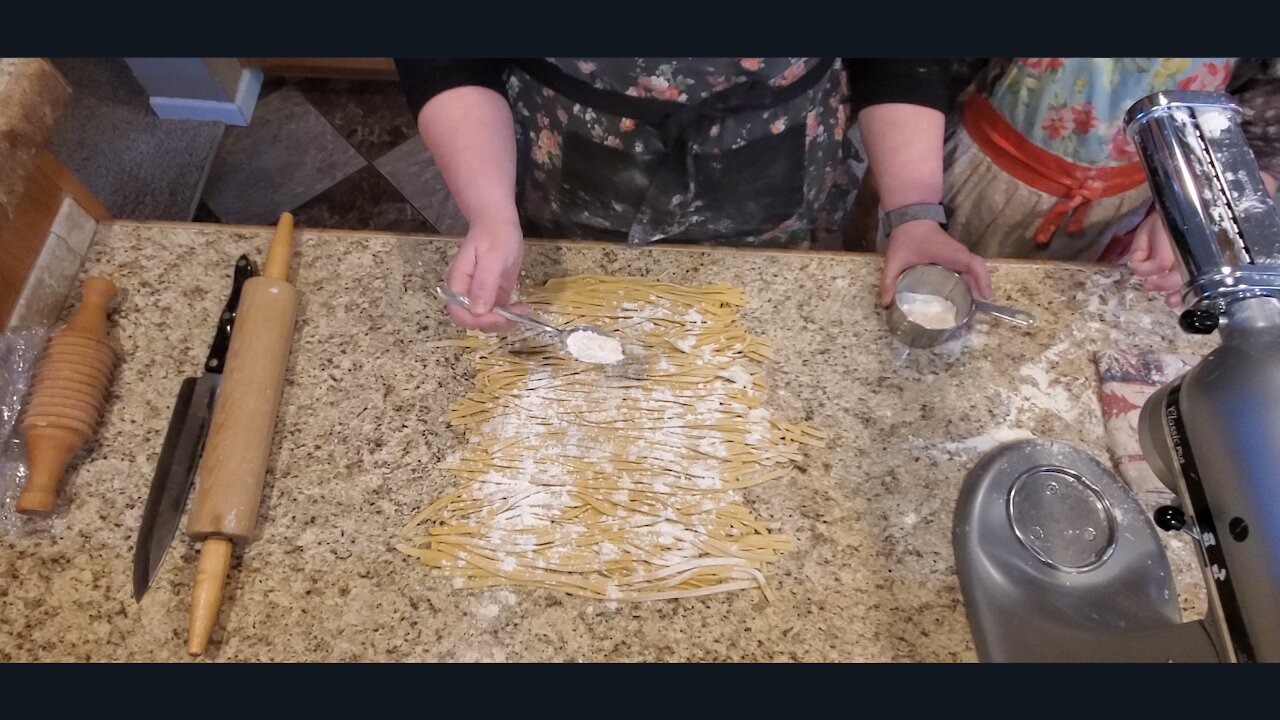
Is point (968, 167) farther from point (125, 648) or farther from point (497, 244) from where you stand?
point (125, 648)

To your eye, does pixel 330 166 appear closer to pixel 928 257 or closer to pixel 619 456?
pixel 619 456

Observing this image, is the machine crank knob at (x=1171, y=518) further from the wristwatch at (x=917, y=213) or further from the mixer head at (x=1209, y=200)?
the wristwatch at (x=917, y=213)

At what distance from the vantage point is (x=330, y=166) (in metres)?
1.88

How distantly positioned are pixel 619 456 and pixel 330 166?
1.43 meters

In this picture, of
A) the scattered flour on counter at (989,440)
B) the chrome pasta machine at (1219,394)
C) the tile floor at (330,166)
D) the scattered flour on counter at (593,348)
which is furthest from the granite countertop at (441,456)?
the tile floor at (330,166)

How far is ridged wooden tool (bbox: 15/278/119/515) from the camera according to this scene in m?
0.74

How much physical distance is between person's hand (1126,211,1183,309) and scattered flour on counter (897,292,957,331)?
0.82 ft

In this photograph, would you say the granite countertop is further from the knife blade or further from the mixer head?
the mixer head

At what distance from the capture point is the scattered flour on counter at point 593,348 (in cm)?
86

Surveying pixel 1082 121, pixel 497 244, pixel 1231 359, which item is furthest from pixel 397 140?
pixel 1231 359

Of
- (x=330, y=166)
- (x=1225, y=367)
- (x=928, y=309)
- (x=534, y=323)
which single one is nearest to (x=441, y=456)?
(x=534, y=323)

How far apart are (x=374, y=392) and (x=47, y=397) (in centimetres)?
31

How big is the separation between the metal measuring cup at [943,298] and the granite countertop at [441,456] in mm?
24

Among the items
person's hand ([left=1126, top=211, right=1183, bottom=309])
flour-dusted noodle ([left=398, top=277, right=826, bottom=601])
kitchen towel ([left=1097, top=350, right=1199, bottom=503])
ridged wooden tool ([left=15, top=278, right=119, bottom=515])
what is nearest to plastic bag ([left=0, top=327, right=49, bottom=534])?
ridged wooden tool ([left=15, top=278, right=119, bottom=515])
